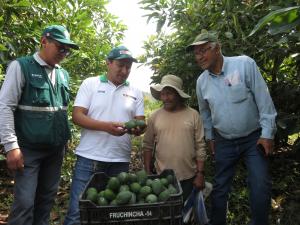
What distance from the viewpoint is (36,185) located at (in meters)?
2.91

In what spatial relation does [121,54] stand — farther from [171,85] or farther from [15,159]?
[15,159]

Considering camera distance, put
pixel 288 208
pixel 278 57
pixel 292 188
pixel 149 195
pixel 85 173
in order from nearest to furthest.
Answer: pixel 149 195, pixel 85 173, pixel 278 57, pixel 288 208, pixel 292 188

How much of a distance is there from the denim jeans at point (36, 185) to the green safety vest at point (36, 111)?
118mm

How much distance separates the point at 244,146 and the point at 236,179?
168 centimetres

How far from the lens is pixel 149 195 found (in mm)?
2461

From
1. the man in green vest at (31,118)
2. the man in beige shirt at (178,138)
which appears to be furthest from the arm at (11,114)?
the man in beige shirt at (178,138)

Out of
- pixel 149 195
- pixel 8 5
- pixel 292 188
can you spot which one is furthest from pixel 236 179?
pixel 8 5

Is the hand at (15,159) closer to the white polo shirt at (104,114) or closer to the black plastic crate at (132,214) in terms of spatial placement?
the white polo shirt at (104,114)

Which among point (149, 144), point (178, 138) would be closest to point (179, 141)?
point (178, 138)

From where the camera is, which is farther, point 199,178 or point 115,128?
point 199,178

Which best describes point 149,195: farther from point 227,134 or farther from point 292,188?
point 292,188

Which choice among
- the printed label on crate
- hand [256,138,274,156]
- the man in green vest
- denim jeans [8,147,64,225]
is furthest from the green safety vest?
hand [256,138,274,156]

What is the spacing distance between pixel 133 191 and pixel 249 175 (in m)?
1.14

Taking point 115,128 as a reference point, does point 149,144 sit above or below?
below
